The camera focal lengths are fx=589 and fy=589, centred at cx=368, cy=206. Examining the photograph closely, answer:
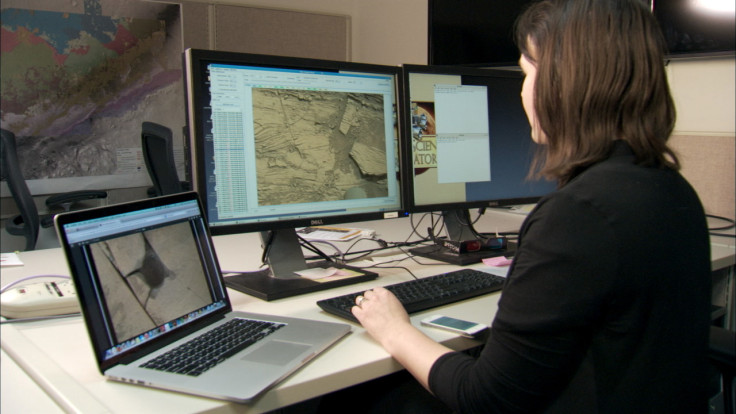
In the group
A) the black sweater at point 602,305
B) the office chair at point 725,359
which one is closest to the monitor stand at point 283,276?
the black sweater at point 602,305

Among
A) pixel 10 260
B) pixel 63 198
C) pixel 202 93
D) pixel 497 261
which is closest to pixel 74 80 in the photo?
pixel 63 198

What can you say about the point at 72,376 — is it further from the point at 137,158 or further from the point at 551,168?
the point at 137,158

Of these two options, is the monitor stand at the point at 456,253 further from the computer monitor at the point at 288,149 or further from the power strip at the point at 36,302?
the power strip at the point at 36,302

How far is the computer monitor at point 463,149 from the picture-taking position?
1371mm

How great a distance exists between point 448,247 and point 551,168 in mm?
704

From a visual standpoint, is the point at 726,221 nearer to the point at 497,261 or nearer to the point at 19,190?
the point at 497,261

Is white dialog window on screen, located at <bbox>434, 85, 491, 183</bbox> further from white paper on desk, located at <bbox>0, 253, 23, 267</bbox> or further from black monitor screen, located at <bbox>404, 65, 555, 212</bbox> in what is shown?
white paper on desk, located at <bbox>0, 253, 23, 267</bbox>

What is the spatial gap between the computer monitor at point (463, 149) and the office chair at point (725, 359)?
1.71ft

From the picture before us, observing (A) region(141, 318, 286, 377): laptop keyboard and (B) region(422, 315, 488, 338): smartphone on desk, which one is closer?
(A) region(141, 318, 286, 377): laptop keyboard

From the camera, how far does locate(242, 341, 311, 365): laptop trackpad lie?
795 mm

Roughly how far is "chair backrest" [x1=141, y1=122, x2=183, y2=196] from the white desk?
165 cm

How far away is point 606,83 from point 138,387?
2.35ft

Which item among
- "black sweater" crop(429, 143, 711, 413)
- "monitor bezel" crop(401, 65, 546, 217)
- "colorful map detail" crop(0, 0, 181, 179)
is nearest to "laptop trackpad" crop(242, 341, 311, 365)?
"black sweater" crop(429, 143, 711, 413)

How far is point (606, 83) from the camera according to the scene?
2.53ft
